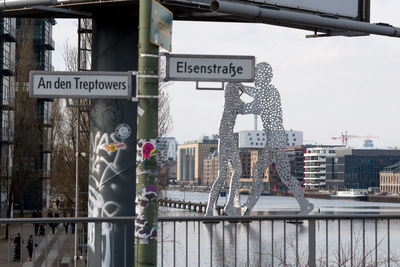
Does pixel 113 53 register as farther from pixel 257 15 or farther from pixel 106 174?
pixel 257 15

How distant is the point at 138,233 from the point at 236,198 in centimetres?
8255

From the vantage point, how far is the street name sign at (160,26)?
6680 millimetres

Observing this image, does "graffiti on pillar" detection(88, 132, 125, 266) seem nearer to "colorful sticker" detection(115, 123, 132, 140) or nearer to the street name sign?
"colorful sticker" detection(115, 123, 132, 140)

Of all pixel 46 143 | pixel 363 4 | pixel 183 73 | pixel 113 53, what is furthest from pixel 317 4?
pixel 46 143

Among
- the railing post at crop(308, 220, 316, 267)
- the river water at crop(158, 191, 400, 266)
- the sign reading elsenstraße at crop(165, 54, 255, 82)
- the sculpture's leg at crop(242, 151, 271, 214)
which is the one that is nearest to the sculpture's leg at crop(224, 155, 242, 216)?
the sculpture's leg at crop(242, 151, 271, 214)

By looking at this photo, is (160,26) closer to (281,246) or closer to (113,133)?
(113,133)

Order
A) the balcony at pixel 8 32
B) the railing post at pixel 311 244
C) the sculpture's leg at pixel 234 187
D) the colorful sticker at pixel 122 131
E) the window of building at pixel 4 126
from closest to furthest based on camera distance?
the railing post at pixel 311 244
the colorful sticker at pixel 122 131
the window of building at pixel 4 126
the balcony at pixel 8 32
the sculpture's leg at pixel 234 187

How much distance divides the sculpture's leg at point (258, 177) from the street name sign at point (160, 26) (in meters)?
73.1

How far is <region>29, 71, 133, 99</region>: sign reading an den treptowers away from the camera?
770 centimetres

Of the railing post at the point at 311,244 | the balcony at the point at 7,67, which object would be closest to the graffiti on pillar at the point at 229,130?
the balcony at the point at 7,67

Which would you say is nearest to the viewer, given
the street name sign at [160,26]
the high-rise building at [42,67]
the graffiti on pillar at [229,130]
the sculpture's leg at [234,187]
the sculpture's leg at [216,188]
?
the street name sign at [160,26]

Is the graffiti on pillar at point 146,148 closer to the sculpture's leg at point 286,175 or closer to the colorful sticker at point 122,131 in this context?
the colorful sticker at point 122,131

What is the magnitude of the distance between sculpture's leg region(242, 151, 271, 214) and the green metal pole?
73.3 metres

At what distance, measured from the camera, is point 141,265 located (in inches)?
267
